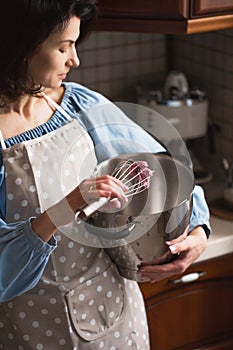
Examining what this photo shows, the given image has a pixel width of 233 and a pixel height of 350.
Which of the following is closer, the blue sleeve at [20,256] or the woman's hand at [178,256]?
the blue sleeve at [20,256]

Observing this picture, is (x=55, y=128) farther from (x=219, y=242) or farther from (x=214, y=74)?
(x=214, y=74)

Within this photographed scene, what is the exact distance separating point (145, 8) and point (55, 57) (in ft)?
1.66

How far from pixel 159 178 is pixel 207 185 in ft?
2.56

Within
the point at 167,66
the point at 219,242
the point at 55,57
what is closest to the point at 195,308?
the point at 219,242

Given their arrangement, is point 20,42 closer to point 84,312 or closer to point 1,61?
point 1,61

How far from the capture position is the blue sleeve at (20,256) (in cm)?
140

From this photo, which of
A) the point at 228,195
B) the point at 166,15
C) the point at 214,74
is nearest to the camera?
the point at 166,15

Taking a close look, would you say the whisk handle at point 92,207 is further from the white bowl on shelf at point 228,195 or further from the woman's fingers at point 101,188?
the white bowl on shelf at point 228,195

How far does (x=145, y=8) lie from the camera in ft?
6.18

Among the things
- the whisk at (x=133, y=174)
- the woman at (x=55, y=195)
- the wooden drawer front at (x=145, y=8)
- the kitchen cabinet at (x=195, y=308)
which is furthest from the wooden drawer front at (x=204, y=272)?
the wooden drawer front at (x=145, y=8)

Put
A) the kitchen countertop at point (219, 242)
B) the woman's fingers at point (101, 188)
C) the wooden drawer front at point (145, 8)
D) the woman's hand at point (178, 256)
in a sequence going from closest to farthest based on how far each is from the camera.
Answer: the woman's fingers at point (101, 188) → the woman's hand at point (178, 256) → the wooden drawer front at point (145, 8) → the kitchen countertop at point (219, 242)

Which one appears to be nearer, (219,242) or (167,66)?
(219,242)

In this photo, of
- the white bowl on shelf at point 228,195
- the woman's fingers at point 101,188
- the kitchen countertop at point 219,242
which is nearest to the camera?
the woman's fingers at point 101,188

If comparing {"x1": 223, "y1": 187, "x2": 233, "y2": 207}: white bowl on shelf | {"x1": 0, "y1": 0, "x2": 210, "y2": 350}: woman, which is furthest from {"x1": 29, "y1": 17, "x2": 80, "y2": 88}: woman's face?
{"x1": 223, "y1": 187, "x2": 233, "y2": 207}: white bowl on shelf
